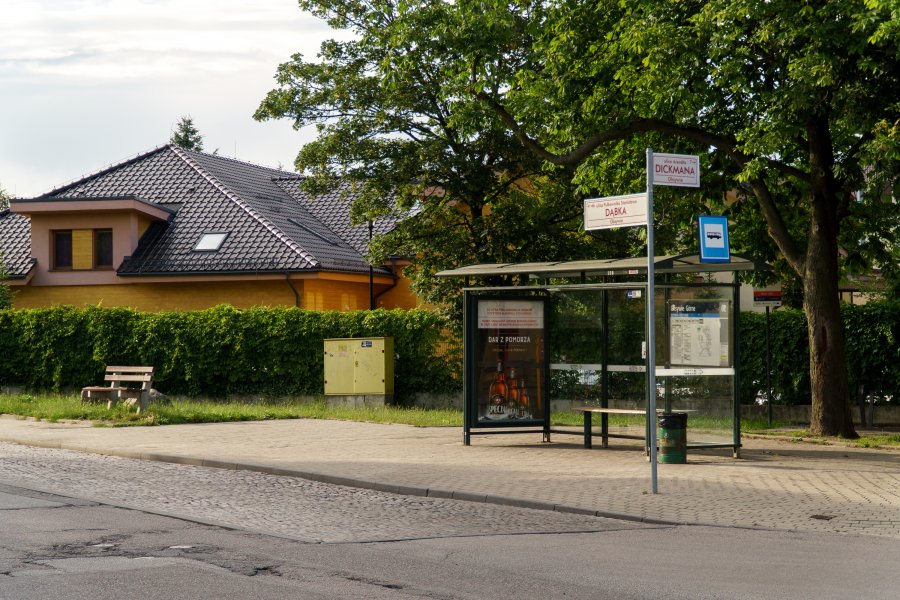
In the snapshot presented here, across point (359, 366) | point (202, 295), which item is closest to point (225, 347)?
point (359, 366)

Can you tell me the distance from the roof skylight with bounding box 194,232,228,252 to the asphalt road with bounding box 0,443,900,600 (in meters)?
23.4

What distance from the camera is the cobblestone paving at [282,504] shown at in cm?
1021

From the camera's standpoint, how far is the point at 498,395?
17922 mm

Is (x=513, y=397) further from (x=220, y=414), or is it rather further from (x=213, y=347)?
(x=213, y=347)

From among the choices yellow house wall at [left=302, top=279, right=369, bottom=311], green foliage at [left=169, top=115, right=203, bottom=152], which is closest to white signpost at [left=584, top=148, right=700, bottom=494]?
yellow house wall at [left=302, top=279, right=369, bottom=311]

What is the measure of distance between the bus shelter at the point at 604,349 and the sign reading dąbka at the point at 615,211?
2.55 meters

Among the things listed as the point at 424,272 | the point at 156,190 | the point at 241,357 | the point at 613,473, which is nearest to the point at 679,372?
the point at 613,473

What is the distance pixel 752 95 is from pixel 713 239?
6.01 meters

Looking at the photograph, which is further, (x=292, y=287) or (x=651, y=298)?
(x=292, y=287)

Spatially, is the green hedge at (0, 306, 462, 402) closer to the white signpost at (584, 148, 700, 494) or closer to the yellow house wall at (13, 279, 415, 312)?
the yellow house wall at (13, 279, 415, 312)

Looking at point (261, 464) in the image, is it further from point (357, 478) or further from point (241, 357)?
point (241, 357)

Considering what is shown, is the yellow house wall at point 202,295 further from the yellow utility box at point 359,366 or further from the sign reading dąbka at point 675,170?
the sign reading dąbka at point 675,170

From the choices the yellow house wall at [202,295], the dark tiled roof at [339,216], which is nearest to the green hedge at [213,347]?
the yellow house wall at [202,295]

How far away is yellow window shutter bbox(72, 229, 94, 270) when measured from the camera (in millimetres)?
36625
